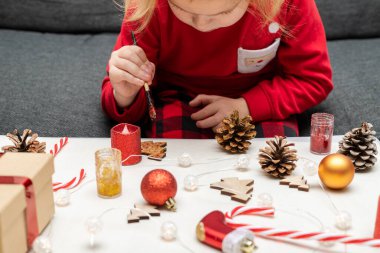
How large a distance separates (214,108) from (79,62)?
569 millimetres

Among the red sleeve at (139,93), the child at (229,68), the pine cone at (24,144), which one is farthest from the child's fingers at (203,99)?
the pine cone at (24,144)

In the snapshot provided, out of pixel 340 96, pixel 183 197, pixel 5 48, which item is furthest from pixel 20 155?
pixel 5 48

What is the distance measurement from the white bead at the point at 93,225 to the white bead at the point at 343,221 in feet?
1.08

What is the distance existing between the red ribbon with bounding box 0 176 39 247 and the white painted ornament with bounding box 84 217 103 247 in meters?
0.07

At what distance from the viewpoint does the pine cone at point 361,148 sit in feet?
2.89

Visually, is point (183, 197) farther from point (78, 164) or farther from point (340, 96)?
point (340, 96)

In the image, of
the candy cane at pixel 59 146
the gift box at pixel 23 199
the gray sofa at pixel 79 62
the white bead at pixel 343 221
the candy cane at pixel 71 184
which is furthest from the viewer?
the gray sofa at pixel 79 62

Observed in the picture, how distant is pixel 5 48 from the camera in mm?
1605

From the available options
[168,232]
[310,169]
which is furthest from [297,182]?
[168,232]

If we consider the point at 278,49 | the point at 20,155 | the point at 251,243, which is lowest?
the point at 251,243

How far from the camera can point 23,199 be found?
2.09 ft

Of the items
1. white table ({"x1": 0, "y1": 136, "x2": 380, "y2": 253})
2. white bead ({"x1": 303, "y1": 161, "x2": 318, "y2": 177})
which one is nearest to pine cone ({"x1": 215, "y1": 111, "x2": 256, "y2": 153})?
white table ({"x1": 0, "y1": 136, "x2": 380, "y2": 253})

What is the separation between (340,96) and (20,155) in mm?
881

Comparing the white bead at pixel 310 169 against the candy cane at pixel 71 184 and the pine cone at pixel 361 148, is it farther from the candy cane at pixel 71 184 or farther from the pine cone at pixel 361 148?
the candy cane at pixel 71 184
